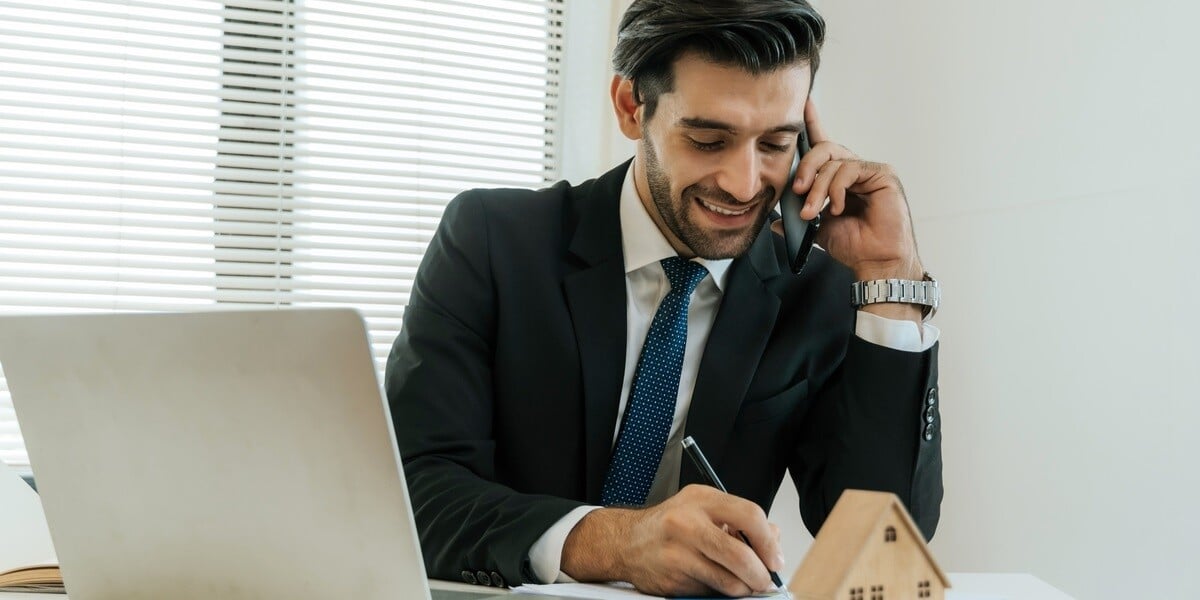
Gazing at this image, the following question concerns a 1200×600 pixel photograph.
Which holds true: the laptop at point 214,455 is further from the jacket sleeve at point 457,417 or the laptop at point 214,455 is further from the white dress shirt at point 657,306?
the white dress shirt at point 657,306

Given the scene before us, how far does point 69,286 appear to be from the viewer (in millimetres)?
2592

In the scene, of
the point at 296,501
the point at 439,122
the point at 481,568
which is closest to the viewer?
the point at 296,501

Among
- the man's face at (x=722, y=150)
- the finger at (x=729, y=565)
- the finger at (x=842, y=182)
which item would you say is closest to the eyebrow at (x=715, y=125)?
the man's face at (x=722, y=150)

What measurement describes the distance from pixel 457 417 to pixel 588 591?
52cm

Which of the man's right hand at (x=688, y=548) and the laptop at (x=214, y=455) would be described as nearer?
the laptop at (x=214, y=455)

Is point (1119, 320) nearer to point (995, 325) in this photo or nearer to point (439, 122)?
point (995, 325)

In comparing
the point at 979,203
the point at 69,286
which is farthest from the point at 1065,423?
the point at 69,286

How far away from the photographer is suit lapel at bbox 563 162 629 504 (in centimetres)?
155

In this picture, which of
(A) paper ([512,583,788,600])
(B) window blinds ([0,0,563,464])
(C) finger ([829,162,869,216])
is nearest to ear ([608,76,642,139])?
(C) finger ([829,162,869,216])

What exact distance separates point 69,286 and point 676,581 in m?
2.17

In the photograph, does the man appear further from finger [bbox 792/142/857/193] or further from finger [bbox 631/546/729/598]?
finger [bbox 631/546/729/598]

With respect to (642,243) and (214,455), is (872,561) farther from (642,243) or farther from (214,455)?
(642,243)

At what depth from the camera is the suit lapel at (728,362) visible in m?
1.55

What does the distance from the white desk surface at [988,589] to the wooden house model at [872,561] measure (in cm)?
39
